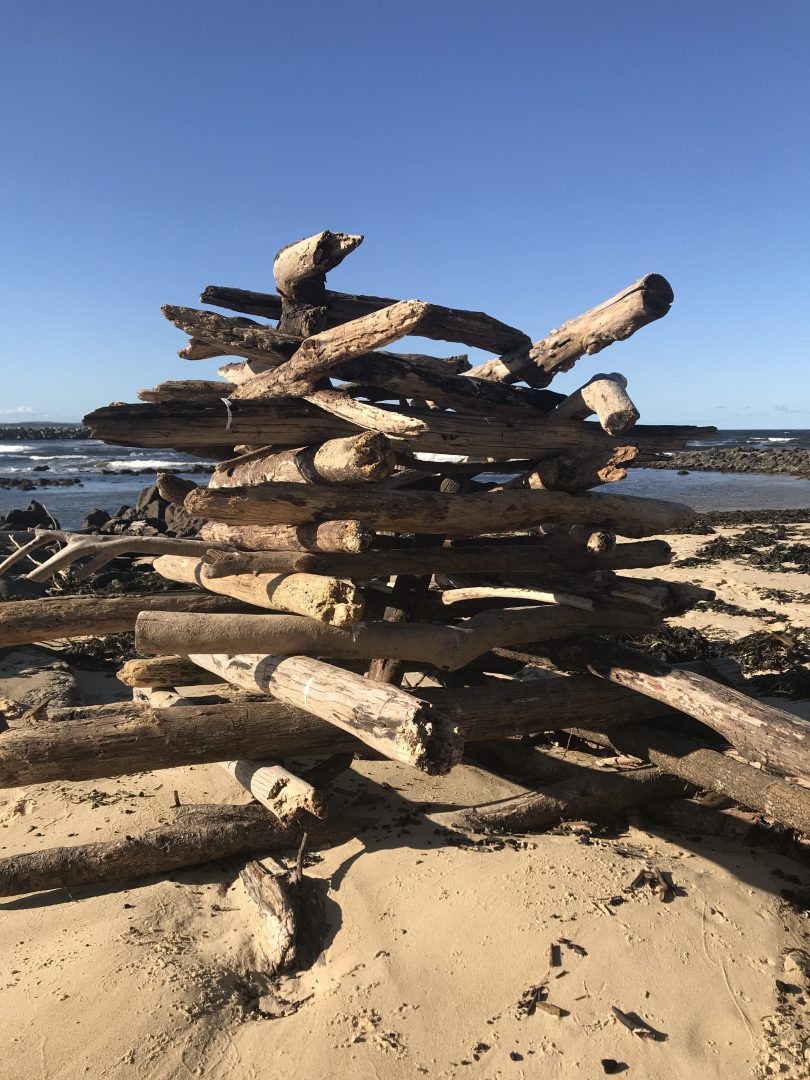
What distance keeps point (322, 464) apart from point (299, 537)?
451 millimetres

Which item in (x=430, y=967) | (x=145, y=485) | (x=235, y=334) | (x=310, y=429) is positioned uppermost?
(x=235, y=334)

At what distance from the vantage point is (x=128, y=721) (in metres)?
3.98

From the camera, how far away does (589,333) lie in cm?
457

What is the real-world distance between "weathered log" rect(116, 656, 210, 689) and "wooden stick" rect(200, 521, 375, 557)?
0.94m

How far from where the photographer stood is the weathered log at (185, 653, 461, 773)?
3121mm

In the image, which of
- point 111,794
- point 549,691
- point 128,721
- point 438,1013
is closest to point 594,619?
point 549,691

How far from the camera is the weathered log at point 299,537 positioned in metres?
3.83

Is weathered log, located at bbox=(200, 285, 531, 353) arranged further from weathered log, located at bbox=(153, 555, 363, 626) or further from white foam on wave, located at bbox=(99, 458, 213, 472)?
white foam on wave, located at bbox=(99, 458, 213, 472)

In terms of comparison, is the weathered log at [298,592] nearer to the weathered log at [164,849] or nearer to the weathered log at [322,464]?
the weathered log at [322,464]

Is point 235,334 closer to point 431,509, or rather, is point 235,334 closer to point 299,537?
point 299,537

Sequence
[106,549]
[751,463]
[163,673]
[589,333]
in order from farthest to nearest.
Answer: [751,463]
[106,549]
[163,673]
[589,333]

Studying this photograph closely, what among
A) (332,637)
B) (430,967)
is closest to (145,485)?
(332,637)

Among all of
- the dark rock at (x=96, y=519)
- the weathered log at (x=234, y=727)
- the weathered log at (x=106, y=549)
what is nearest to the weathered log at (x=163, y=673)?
the weathered log at (x=234, y=727)

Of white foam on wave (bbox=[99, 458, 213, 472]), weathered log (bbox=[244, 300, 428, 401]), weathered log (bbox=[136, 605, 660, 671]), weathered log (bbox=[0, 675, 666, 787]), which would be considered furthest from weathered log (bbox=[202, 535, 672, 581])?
white foam on wave (bbox=[99, 458, 213, 472])
